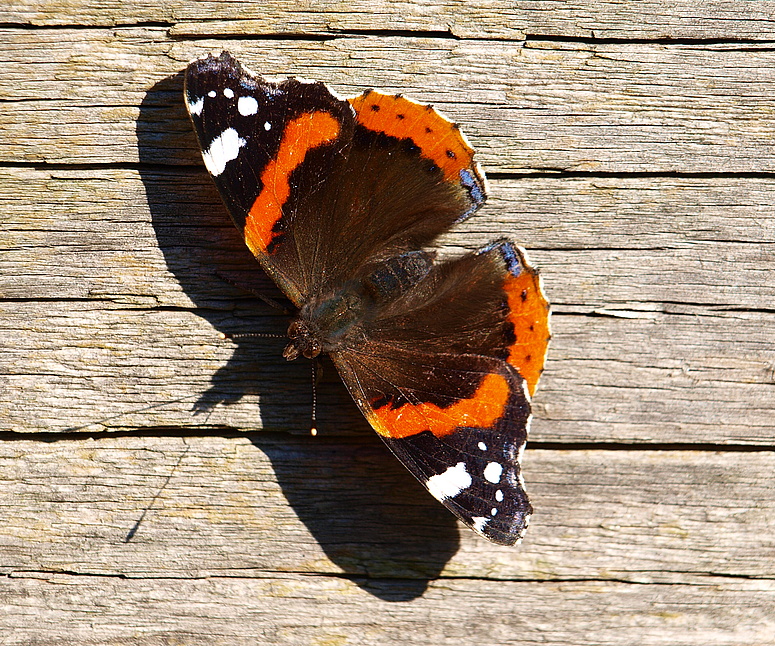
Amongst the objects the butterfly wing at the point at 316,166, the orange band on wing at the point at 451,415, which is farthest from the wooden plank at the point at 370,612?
A: the butterfly wing at the point at 316,166

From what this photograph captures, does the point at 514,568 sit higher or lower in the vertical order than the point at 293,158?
lower

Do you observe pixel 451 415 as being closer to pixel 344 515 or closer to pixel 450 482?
pixel 450 482

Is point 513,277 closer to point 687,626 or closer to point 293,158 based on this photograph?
point 293,158

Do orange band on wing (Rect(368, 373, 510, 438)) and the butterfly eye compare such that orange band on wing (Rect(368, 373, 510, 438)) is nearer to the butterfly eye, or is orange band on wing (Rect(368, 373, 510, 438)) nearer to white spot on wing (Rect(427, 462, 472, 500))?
white spot on wing (Rect(427, 462, 472, 500))

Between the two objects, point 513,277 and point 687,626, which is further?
point 687,626

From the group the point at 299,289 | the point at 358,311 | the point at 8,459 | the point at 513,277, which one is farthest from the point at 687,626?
the point at 8,459

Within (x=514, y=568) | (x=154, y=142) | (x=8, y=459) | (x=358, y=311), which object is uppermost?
(x=154, y=142)

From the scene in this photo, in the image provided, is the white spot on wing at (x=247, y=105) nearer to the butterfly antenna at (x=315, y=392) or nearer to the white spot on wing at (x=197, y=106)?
the white spot on wing at (x=197, y=106)

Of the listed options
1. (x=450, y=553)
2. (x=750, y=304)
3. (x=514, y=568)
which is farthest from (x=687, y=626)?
(x=750, y=304)
